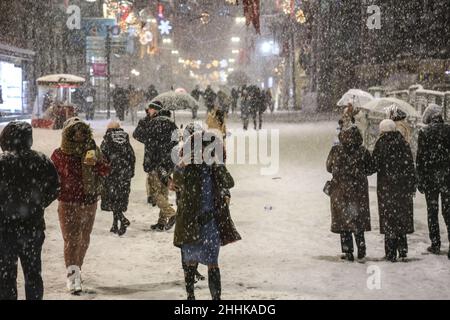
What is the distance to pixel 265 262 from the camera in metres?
8.27

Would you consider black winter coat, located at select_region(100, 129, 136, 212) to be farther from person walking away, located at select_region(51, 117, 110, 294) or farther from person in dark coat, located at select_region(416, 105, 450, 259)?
person in dark coat, located at select_region(416, 105, 450, 259)

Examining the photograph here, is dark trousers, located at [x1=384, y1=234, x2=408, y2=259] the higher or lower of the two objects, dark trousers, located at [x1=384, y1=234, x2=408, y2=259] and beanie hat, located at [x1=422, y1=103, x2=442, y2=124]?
the lower

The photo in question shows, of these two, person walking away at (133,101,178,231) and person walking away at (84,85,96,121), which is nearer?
person walking away at (133,101,178,231)

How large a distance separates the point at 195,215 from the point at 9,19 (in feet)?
108

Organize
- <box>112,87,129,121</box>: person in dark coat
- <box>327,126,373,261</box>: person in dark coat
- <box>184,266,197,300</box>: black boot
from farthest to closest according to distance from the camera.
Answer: <box>112,87,129,121</box>: person in dark coat → <box>327,126,373,261</box>: person in dark coat → <box>184,266,197,300</box>: black boot

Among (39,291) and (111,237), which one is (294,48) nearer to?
(111,237)

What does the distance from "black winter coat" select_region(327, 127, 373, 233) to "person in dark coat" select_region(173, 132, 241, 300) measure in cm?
238

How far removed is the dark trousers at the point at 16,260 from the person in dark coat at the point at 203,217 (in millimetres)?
1241

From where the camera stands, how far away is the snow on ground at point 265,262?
693cm

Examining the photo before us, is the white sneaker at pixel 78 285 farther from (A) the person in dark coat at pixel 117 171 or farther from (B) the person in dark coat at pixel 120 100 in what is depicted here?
(B) the person in dark coat at pixel 120 100

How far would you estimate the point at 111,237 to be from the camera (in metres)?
9.83

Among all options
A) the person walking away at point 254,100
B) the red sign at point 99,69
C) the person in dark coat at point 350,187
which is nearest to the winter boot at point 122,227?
the person in dark coat at point 350,187

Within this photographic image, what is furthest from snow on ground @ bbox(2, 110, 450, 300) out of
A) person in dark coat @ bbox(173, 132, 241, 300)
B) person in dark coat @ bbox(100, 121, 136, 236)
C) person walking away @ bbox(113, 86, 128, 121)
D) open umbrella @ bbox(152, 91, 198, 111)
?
person walking away @ bbox(113, 86, 128, 121)

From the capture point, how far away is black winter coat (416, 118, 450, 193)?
854cm
